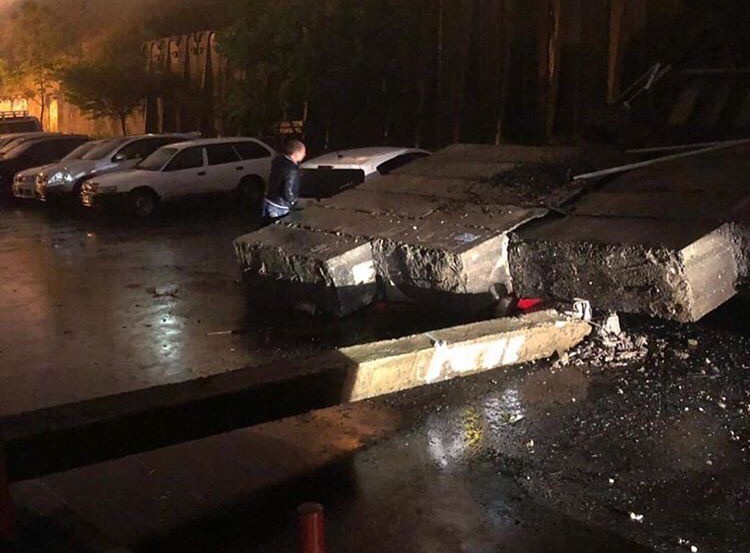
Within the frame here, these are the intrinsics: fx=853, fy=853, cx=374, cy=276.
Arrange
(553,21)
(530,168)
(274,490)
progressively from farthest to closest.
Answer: (553,21), (530,168), (274,490)

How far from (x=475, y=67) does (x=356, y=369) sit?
44.9 feet

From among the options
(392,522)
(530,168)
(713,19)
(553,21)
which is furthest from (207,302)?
(553,21)

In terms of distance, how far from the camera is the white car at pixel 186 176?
18.1 m

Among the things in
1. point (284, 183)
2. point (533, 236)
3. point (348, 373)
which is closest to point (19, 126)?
point (284, 183)

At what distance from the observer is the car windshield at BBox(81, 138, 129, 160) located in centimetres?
2070

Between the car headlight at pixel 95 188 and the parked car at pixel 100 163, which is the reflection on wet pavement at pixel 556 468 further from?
the parked car at pixel 100 163

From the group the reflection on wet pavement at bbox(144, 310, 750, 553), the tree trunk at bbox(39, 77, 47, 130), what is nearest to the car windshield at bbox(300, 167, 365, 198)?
the reflection on wet pavement at bbox(144, 310, 750, 553)

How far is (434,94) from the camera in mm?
19453

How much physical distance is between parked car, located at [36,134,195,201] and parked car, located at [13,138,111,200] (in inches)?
12.8

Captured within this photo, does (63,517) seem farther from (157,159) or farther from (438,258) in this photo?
(157,159)

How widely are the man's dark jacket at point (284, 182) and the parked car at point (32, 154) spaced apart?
15700 millimetres

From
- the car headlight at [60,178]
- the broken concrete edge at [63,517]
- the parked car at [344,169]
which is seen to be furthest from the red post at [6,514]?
the car headlight at [60,178]

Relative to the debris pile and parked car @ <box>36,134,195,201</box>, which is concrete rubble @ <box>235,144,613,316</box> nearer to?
the debris pile

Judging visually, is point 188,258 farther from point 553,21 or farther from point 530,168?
point 553,21
